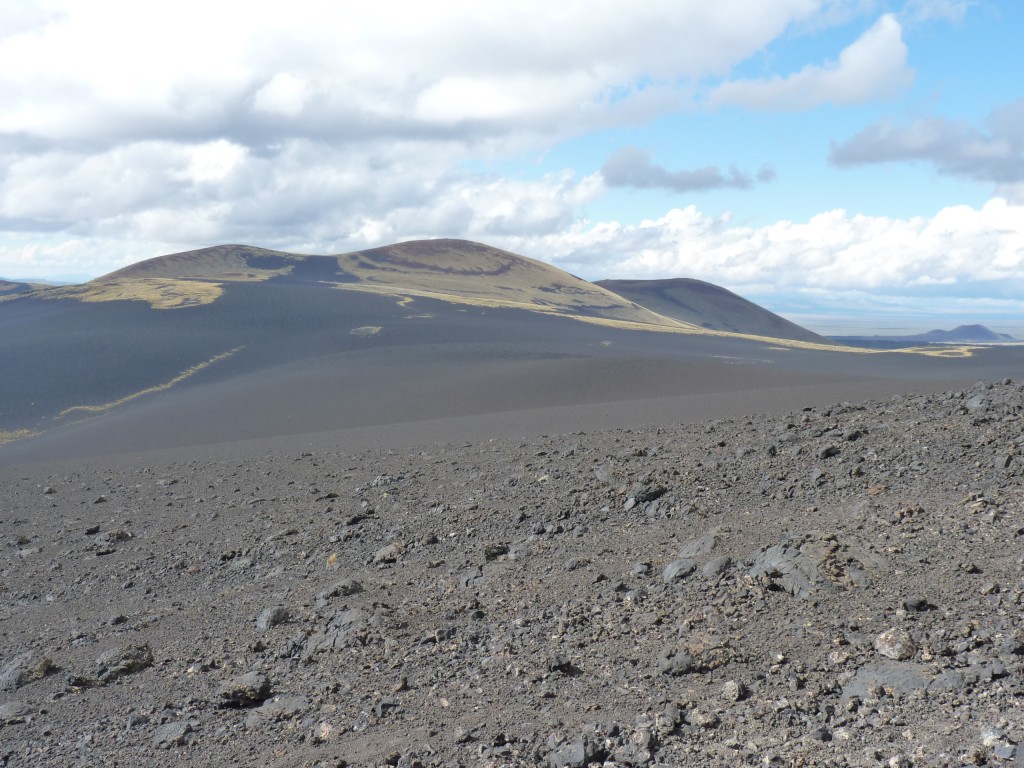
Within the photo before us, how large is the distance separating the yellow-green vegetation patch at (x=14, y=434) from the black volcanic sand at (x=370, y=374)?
65cm

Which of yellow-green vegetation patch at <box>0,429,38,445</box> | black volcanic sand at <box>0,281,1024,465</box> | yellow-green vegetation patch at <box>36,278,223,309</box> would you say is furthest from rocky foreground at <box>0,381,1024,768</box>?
yellow-green vegetation patch at <box>36,278,223,309</box>

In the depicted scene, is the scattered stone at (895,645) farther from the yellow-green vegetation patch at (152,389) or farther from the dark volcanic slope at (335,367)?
the yellow-green vegetation patch at (152,389)

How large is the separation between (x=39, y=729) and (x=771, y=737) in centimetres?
487

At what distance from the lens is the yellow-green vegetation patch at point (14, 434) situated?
2856cm

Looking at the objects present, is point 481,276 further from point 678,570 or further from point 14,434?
point 678,570

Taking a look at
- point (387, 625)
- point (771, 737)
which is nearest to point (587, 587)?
point (387, 625)

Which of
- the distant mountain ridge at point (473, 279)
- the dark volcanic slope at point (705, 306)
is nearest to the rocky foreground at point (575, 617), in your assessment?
the distant mountain ridge at point (473, 279)

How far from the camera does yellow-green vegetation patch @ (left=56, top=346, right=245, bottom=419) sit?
108 feet

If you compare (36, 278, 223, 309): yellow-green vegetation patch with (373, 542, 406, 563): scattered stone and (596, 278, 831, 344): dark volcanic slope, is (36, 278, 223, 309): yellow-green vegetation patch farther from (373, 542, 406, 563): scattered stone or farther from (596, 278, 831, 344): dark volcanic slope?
(596, 278, 831, 344): dark volcanic slope

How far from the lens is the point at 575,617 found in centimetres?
648

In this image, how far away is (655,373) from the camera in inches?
1191

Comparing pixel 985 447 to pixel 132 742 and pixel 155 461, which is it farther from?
pixel 155 461

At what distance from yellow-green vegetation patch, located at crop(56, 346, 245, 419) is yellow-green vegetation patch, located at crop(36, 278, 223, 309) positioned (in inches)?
631

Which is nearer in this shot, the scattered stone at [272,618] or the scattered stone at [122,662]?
the scattered stone at [122,662]
